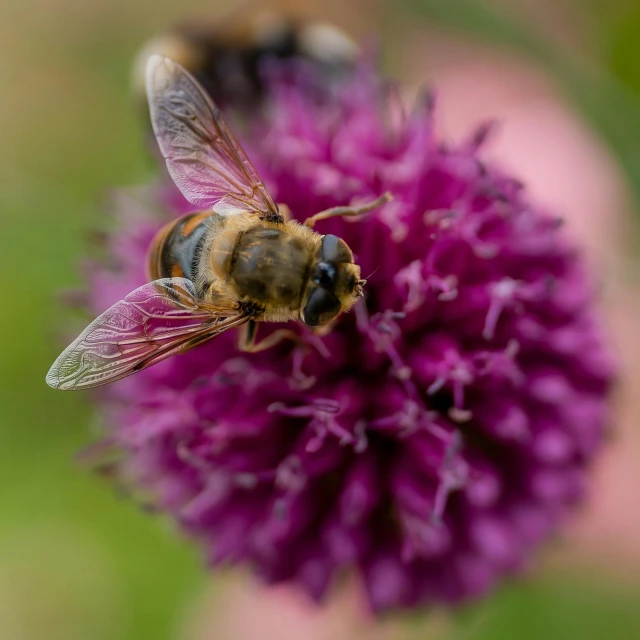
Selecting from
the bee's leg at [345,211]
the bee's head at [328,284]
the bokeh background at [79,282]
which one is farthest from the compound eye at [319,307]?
the bokeh background at [79,282]

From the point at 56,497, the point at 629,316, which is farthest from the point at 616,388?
the point at 56,497

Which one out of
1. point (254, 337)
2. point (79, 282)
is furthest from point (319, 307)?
point (79, 282)

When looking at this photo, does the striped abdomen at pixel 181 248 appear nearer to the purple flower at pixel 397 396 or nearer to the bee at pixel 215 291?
the bee at pixel 215 291

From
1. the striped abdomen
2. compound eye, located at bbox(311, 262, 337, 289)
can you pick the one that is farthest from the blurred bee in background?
compound eye, located at bbox(311, 262, 337, 289)

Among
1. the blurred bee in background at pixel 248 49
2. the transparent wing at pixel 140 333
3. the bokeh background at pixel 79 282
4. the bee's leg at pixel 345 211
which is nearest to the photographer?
the transparent wing at pixel 140 333

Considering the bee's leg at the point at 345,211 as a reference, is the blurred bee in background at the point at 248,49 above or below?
above

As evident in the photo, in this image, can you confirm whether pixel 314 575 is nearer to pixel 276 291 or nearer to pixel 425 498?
pixel 425 498

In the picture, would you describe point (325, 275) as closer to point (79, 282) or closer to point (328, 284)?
point (328, 284)

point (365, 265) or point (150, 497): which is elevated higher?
point (365, 265)
